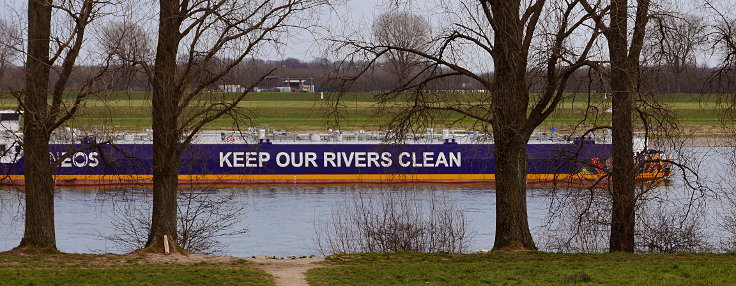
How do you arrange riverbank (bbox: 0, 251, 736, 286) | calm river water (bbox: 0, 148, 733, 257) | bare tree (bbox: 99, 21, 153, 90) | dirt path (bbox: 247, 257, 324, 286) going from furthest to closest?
1. calm river water (bbox: 0, 148, 733, 257)
2. bare tree (bbox: 99, 21, 153, 90)
3. dirt path (bbox: 247, 257, 324, 286)
4. riverbank (bbox: 0, 251, 736, 286)

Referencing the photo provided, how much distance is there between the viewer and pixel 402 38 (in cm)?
1705

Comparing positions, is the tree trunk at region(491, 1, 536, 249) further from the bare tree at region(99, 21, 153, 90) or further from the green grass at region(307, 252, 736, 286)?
the bare tree at region(99, 21, 153, 90)

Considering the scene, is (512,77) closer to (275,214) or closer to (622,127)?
(622,127)

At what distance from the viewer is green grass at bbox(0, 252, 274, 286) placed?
12.1m

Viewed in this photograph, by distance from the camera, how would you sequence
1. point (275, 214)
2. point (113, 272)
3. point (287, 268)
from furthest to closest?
point (275, 214), point (287, 268), point (113, 272)

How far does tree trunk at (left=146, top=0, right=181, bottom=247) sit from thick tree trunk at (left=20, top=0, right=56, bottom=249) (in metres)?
1.65

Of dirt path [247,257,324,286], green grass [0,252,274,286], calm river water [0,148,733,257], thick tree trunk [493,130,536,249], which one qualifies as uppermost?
thick tree trunk [493,130,536,249]

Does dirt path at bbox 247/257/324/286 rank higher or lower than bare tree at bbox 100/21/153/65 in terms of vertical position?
lower

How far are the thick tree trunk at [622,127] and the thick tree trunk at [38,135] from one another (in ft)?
28.1

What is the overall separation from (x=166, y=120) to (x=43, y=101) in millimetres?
1917

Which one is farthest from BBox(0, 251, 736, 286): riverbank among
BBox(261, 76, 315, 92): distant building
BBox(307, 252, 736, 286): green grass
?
BBox(261, 76, 315, 92): distant building

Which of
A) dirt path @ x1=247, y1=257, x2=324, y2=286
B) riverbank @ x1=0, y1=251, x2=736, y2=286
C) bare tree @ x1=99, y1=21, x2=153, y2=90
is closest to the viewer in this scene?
riverbank @ x1=0, y1=251, x2=736, y2=286

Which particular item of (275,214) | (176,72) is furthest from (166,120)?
(275,214)

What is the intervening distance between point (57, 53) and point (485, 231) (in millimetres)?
15503
